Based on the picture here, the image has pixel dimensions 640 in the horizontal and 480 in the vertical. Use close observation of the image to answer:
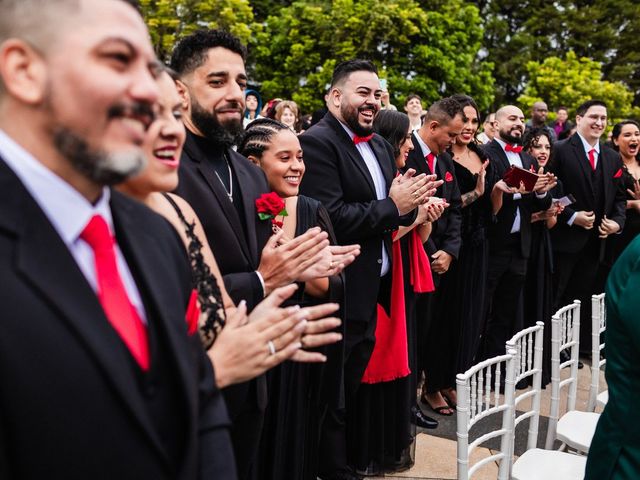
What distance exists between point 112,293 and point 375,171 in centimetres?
290

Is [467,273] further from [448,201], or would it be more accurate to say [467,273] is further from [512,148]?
[512,148]

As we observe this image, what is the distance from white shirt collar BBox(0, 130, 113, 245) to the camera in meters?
1.12

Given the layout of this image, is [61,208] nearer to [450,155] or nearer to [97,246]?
[97,246]

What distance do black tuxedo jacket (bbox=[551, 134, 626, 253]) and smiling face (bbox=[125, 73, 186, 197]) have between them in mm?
5270

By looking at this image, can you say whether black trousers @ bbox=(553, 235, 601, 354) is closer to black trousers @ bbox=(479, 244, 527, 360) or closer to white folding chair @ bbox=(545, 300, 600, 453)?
black trousers @ bbox=(479, 244, 527, 360)

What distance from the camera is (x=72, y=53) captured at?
3.59 ft

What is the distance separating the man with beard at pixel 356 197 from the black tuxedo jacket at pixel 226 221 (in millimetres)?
1132

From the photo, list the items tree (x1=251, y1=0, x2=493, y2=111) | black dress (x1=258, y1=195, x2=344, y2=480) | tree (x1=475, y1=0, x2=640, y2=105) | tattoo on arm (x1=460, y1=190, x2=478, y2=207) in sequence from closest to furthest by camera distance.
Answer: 1. black dress (x1=258, y1=195, x2=344, y2=480)
2. tattoo on arm (x1=460, y1=190, x2=478, y2=207)
3. tree (x1=251, y1=0, x2=493, y2=111)
4. tree (x1=475, y1=0, x2=640, y2=105)

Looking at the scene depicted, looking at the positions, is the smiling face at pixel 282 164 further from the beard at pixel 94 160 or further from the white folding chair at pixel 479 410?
the beard at pixel 94 160

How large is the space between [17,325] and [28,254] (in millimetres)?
116

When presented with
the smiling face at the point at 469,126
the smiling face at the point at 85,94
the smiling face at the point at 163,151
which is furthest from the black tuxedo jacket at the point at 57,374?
the smiling face at the point at 469,126

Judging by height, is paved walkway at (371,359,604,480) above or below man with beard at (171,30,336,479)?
below

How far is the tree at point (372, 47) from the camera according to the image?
22.1m

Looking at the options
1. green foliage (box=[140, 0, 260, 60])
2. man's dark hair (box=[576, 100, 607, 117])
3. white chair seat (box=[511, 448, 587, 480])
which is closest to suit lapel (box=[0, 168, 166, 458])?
white chair seat (box=[511, 448, 587, 480])
